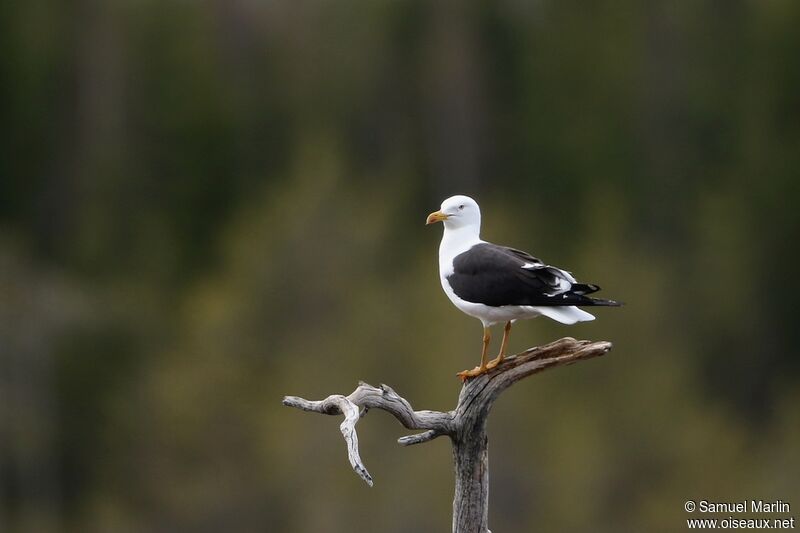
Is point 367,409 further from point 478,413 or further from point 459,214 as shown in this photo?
point 459,214

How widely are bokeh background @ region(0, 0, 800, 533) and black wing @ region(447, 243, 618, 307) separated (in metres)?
10.2

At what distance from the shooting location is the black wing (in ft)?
29.7

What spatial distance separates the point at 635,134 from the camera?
114 feet

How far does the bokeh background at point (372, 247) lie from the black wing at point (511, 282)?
33.4ft

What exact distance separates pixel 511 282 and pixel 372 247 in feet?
48.3

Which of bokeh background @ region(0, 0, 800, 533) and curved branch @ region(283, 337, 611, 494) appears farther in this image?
bokeh background @ region(0, 0, 800, 533)

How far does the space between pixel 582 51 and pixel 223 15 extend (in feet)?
30.4

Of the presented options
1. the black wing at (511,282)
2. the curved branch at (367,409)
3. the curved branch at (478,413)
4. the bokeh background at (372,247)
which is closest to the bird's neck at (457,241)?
the black wing at (511,282)

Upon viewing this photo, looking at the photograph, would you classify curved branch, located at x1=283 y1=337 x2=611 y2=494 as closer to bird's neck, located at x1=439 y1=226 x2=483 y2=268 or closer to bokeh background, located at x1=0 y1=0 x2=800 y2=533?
bird's neck, located at x1=439 y1=226 x2=483 y2=268

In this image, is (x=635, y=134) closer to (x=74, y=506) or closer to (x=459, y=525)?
(x=74, y=506)

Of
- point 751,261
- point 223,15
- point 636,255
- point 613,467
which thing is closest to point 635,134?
point 751,261

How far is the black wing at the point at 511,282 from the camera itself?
9062 mm

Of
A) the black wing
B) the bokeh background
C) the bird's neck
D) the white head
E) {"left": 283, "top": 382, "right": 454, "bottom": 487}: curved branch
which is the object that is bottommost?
{"left": 283, "top": 382, "right": 454, "bottom": 487}: curved branch

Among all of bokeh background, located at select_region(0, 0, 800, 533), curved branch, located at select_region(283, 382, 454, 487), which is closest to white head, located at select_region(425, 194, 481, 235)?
curved branch, located at select_region(283, 382, 454, 487)
